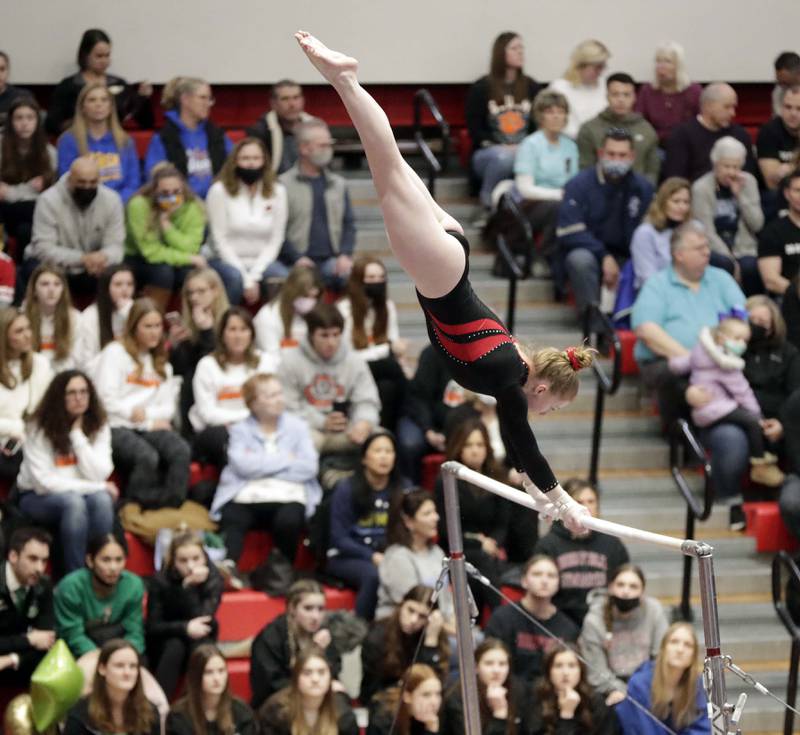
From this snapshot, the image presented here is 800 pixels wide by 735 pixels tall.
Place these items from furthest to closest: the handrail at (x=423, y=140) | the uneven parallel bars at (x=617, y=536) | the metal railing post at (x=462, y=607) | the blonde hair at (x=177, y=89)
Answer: the handrail at (x=423, y=140)
the blonde hair at (x=177, y=89)
the metal railing post at (x=462, y=607)
the uneven parallel bars at (x=617, y=536)

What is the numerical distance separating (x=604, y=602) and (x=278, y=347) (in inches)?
86.1

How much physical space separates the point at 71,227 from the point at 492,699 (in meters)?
3.38

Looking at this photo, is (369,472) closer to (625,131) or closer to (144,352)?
(144,352)

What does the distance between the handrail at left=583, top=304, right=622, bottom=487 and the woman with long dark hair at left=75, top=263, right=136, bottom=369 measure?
2.25 m

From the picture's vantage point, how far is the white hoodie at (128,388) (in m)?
8.03

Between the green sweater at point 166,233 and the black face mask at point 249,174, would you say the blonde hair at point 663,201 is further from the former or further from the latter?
the green sweater at point 166,233

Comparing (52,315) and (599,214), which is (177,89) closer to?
(52,315)

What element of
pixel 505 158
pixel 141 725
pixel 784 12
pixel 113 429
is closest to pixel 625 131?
pixel 505 158

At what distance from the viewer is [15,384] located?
785 cm

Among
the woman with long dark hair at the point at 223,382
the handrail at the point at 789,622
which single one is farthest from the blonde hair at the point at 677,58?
the handrail at the point at 789,622

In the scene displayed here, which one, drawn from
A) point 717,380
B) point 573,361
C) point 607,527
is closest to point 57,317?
point 717,380

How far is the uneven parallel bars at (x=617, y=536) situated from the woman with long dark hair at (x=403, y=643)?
1547mm

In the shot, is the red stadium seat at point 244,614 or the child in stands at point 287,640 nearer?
the child in stands at point 287,640

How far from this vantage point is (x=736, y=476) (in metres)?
8.52
